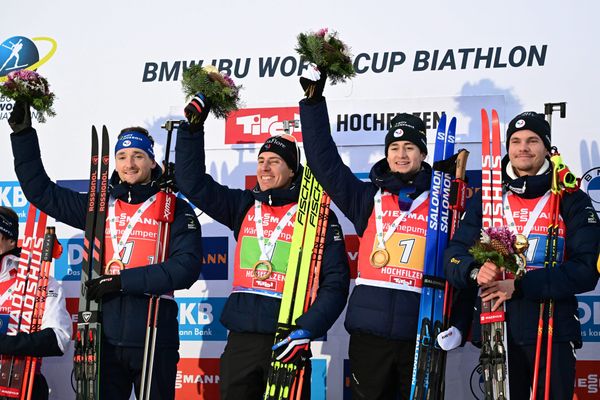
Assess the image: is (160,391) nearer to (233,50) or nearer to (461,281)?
(461,281)

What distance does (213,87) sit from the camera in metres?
4.80

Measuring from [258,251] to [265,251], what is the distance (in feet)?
0.14

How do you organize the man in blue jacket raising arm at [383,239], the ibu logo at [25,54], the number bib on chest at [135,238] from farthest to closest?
the ibu logo at [25,54] < the number bib on chest at [135,238] < the man in blue jacket raising arm at [383,239]

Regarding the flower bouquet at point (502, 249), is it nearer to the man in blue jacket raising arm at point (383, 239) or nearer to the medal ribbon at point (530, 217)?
the medal ribbon at point (530, 217)

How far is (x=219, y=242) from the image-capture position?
6000 mm

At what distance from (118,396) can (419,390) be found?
166cm

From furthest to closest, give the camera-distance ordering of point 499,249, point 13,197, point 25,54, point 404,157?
point 25,54, point 13,197, point 404,157, point 499,249

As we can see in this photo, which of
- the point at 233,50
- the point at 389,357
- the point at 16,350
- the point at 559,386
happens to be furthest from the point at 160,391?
the point at 233,50

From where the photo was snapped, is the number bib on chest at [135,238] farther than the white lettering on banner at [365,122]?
No

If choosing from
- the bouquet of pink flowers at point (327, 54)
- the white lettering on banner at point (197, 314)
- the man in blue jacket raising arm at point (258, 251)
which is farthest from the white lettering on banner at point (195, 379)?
the bouquet of pink flowers at point (327, 54)

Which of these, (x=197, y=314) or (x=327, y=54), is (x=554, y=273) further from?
(x=197, y=314)

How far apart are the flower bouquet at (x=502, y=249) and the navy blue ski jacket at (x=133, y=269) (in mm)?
1630

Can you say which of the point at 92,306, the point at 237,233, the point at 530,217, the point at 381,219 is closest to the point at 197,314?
the point at 237,233

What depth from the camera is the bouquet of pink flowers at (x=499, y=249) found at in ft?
13.0
